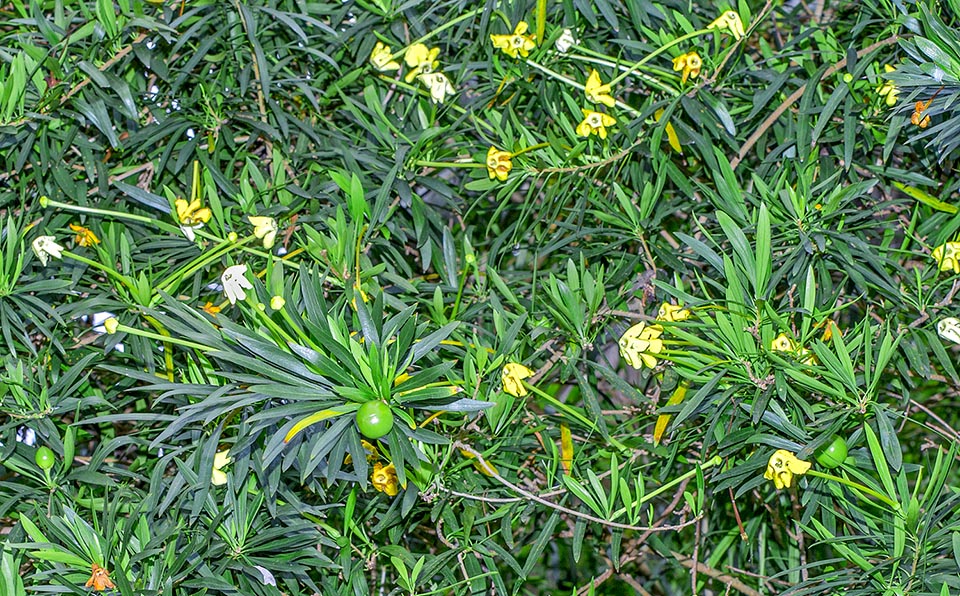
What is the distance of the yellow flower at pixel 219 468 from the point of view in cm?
96

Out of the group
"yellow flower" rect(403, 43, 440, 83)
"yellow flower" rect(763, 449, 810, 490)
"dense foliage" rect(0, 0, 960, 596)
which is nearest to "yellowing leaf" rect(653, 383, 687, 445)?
"dense foliage" rect(0, 0, 960, 596)

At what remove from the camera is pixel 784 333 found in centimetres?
97

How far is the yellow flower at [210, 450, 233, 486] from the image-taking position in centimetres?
96

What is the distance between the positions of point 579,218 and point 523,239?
0.17 meters

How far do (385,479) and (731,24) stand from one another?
658mm

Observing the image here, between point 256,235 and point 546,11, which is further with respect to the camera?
point 546,11

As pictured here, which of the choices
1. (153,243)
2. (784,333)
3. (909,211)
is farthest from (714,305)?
(153,243)

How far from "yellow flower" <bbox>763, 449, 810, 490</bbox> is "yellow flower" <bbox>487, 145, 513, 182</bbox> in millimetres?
442

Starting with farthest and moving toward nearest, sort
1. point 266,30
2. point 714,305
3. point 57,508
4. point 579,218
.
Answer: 1. point 266,30
2. point 579,218
3. point 57,508
4. point 714,305

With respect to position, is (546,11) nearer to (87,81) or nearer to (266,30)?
(266,30)

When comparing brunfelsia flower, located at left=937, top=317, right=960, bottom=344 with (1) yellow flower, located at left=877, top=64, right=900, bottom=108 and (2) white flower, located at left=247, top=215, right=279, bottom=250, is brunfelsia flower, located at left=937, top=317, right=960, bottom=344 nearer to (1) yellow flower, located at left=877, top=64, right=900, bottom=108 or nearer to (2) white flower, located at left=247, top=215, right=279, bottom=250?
(1) yellow flower, located at left=877, top=64, right=900, bottom=108

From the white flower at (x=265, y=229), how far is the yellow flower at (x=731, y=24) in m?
0.56

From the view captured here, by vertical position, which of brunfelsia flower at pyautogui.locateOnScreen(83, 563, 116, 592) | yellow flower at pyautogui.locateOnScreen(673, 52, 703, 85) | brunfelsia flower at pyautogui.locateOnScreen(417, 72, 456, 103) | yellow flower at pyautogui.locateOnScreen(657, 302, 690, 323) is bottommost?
brunfelsia flower at pyautogui.locateOnScreen(83, 563, 116, 592)

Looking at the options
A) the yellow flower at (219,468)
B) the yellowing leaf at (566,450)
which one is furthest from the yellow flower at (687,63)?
the yellow flower at (219,468)
